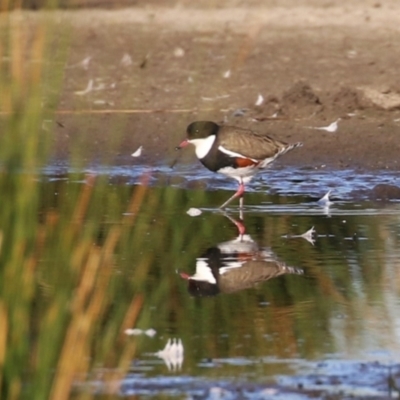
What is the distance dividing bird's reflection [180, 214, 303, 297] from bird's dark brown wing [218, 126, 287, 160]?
2121mm

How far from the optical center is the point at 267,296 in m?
6.89

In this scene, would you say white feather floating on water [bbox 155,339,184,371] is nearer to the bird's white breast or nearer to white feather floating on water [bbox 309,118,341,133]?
the bird's white breast

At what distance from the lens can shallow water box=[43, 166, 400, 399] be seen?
215 inches

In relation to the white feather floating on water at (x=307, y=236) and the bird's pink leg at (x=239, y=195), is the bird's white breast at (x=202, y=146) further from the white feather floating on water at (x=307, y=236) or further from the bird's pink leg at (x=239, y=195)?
the white feather floating on water at (x=307, y=236)

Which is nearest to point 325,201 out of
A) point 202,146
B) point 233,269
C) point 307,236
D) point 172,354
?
point 202,146

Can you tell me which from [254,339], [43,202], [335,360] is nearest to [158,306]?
[254,339]

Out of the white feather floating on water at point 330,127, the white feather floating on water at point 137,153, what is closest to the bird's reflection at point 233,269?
the white feather floating on water at point 137,153

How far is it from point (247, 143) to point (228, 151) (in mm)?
187

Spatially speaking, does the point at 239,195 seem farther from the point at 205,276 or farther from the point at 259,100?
the point at 259,100

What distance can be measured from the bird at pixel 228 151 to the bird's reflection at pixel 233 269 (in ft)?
6.61

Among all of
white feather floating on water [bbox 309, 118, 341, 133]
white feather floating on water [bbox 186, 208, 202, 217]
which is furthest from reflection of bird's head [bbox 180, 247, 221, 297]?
white feather floating on water [bbox 309, 118, 341, 133]

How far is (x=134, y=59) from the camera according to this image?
580 inches

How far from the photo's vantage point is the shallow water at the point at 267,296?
5.47 metres

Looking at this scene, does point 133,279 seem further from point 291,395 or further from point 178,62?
point 178,62
